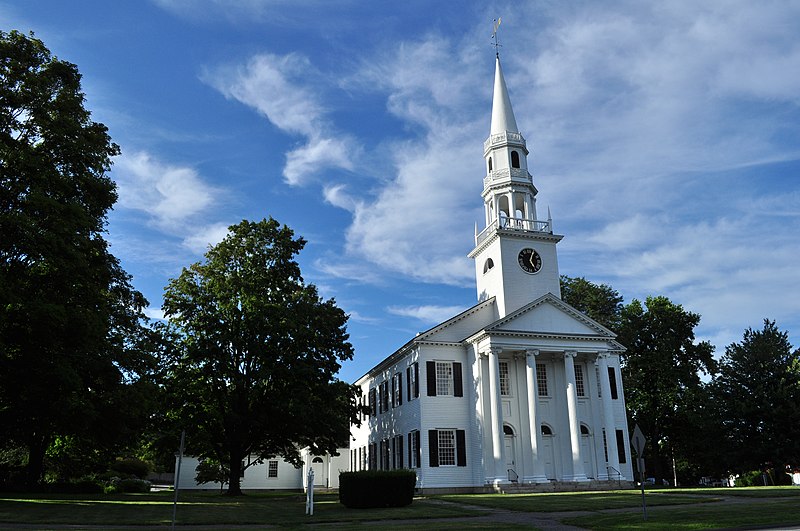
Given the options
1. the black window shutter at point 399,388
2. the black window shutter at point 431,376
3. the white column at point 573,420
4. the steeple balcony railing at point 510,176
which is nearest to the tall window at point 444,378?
the black window shutter at point 431,376

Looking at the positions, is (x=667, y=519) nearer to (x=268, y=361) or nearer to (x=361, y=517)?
(x=361, y=517)

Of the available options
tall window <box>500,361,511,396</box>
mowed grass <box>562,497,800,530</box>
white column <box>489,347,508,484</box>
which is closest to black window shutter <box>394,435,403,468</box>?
white column <box>489,347,508,484</box>

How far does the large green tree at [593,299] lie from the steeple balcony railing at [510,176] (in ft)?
64.7

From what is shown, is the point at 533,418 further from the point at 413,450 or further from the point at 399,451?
the point at 399,451

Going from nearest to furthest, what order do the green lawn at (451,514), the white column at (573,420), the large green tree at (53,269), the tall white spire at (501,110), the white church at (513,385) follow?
1. the green lawn at (451,514)
2. the large green tree at (53,269)
3. the white column at (573,420)
4. the white church at (513,385)
5. the tall white spire at (501,110)

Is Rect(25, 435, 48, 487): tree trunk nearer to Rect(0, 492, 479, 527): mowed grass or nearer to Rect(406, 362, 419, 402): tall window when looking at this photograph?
Rect(0, 492, 479, 527): mowed grass

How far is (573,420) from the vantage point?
36.7 m

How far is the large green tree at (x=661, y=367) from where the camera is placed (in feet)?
167

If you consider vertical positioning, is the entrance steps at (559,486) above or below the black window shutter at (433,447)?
below

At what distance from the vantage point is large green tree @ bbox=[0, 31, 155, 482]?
22.0 m

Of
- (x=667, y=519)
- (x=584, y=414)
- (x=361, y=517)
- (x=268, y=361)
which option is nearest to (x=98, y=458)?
(x=268, y=361)

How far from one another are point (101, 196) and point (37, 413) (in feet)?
29.8

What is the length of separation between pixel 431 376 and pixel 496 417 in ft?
16.4

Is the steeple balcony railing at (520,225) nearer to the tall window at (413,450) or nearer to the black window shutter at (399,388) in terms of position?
the black window shutter at (399,388)
